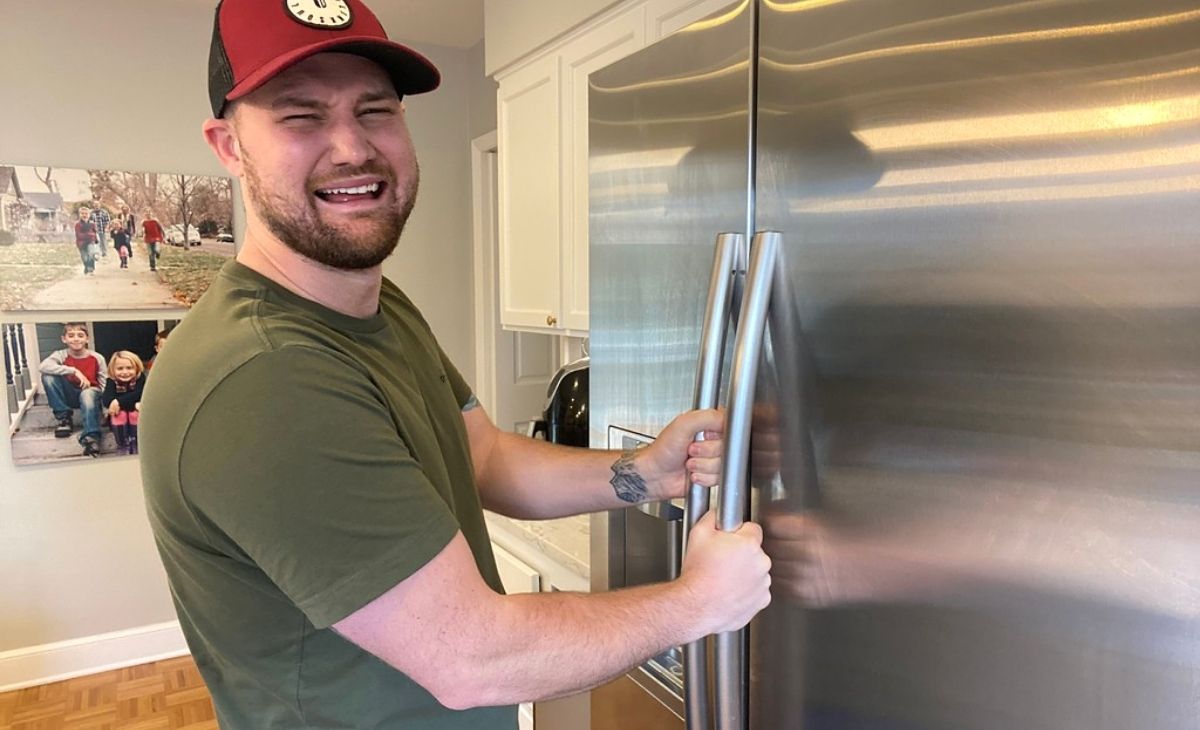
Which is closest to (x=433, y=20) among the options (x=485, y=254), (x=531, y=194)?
(x=485, y=254)

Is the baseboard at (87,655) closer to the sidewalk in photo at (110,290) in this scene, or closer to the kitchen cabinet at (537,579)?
the sidewalk in photo at (110,290)

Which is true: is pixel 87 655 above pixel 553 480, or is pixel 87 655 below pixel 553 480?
below

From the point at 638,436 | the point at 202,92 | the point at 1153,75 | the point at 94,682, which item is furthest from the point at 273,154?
the point at 94,682

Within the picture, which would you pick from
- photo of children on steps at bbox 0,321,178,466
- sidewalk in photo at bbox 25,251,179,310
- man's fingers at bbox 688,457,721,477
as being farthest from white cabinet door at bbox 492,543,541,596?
sidewalk in photo at bbox 25,251,179,310

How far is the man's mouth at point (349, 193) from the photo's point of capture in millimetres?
894

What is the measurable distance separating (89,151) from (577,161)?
87.4 inches

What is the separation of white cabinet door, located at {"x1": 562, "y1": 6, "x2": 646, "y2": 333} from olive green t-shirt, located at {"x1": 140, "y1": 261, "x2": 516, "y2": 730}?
1.18 m

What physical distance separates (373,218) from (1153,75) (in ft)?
2.59

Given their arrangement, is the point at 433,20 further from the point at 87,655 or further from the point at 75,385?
the point at 87,655

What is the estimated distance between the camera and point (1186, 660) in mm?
494

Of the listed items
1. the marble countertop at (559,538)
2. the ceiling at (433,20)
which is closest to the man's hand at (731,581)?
the marble countertop at (559,538)

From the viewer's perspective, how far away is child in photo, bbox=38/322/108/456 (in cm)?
297

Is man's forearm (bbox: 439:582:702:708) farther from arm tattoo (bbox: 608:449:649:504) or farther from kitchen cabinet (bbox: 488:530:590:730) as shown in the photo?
kitchen cabinet (bbox: 488:530:590:730)

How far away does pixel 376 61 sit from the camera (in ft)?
3.11
